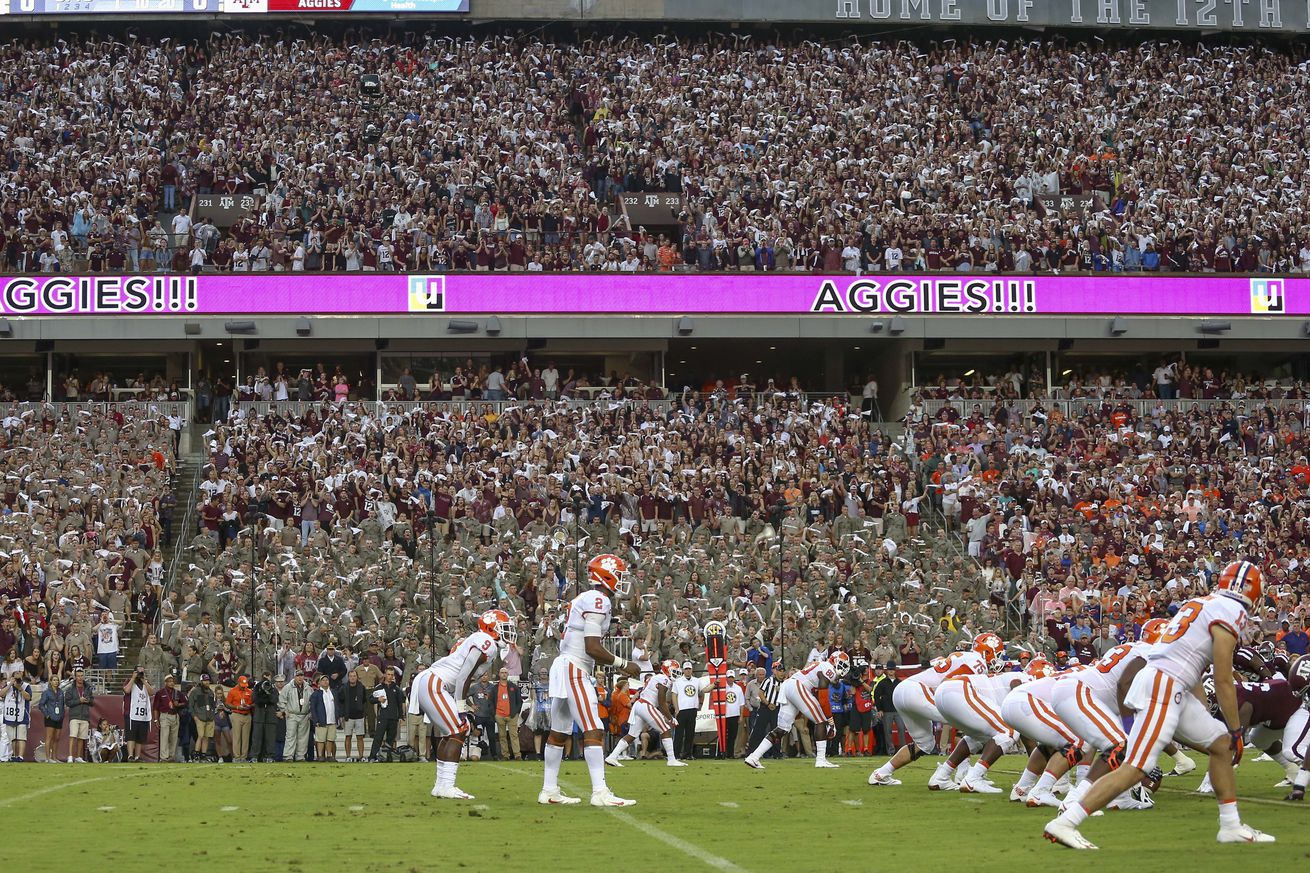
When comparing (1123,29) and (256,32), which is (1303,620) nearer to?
(1123,29)

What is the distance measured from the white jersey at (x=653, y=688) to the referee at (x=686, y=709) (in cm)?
57

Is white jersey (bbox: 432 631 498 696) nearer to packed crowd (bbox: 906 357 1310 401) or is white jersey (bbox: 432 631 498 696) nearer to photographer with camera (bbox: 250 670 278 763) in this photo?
photographer with camera (bbox: 250 670 278 763)

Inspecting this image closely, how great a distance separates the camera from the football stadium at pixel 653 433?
46.8 ft

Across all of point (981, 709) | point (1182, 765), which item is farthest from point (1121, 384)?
point (981, 709)

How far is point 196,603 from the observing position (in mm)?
27016

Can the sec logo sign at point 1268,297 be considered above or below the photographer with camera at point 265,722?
above

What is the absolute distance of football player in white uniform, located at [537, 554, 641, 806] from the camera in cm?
1398

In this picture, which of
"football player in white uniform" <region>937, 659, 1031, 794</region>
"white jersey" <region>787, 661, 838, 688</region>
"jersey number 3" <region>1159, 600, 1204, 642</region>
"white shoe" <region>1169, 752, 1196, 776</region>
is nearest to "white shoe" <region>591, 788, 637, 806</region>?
"football player in white uniform" <region>937, 659, 1031, 794</region>

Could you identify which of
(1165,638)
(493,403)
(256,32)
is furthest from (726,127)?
(1165,638)

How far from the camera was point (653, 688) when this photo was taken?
22594mm

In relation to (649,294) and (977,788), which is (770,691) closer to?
(977,788)

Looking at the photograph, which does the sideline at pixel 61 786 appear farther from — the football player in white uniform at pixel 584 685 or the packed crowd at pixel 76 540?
the packed crowd at pixel 76 540

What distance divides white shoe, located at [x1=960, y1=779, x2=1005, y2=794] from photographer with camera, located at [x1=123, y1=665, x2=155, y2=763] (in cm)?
1325

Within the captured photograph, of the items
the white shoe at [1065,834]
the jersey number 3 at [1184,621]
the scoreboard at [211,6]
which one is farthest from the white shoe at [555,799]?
the scoreboard at [211,6]
